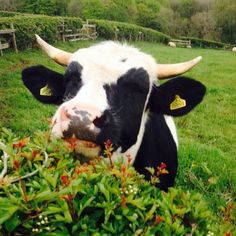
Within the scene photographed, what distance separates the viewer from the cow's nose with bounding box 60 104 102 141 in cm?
315

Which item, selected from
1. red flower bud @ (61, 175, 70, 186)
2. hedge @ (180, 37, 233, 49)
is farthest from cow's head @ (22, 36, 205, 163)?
hedge @ (180, 37, 233, 49)

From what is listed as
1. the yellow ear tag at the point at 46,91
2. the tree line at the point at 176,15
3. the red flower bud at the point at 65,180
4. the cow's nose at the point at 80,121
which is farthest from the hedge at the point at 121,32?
the red flower bud at the point at 65,180

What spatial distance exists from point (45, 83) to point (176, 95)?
122cm

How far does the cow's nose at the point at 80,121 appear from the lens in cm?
315

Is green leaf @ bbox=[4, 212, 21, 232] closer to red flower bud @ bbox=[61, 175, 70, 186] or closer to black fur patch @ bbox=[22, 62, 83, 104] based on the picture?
red flower bud @ bbox=[61, 175, 70, 186]

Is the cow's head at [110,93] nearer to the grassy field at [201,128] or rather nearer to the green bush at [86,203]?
the green bush at [86,203]

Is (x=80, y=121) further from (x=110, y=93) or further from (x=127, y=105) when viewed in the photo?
(x=127, y=105)

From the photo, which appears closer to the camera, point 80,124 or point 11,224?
point 11,224

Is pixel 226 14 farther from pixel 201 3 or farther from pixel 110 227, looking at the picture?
pixel 110 227

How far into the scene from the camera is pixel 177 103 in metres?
4.42

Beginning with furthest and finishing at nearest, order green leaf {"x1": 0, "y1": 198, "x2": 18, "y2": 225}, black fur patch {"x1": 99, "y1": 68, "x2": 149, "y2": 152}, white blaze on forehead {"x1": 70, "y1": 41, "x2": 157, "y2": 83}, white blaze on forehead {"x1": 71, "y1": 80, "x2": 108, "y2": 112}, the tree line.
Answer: the tree line < white blaze on forehead {"x1": 70, "y1": 41, "x2": 157, "y2": 83} < black fur patch {"x1": 99, "y1": 68, "x2": 149, "y2": 152} < white blaze on forehead {"x1": 71, "y1": 80, "x2": 108, "y2": 112} < green leaf {"x1": 0, "y1": 198, "x2": 18, "y2": 225}

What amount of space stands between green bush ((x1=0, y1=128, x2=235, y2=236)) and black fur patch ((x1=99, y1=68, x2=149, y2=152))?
1324 mm

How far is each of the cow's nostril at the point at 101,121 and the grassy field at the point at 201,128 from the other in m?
0.97

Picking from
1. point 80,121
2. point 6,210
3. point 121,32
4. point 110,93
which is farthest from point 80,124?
point 121,32
